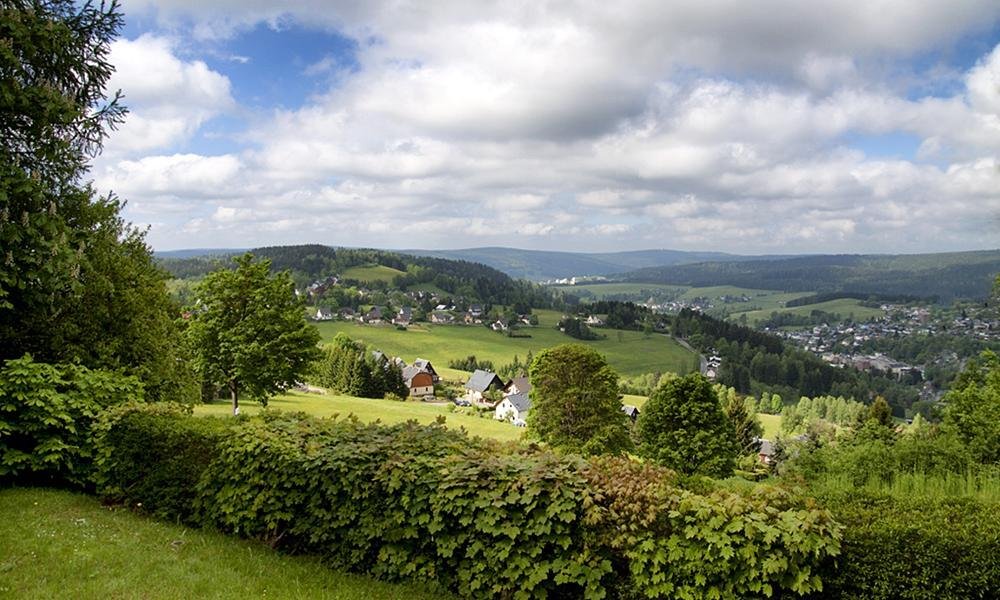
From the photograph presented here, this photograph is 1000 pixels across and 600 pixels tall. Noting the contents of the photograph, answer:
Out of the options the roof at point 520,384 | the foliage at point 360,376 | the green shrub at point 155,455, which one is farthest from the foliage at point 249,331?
the roof at point 520,384

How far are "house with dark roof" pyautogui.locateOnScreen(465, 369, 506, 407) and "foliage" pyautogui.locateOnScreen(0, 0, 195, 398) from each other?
278 ft

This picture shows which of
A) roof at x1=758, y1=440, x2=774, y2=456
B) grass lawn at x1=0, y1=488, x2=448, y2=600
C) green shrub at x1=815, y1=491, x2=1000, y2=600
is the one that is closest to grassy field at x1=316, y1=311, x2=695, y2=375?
roof at x1=758, y1=440, x2=774, y2=456

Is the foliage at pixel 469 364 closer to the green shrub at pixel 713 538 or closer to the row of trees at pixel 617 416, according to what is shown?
the row of trees at pixel 617 416

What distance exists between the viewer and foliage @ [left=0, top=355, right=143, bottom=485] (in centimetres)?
885

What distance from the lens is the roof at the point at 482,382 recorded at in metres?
100

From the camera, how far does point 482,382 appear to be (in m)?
101

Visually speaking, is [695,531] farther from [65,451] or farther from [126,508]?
[65,451]

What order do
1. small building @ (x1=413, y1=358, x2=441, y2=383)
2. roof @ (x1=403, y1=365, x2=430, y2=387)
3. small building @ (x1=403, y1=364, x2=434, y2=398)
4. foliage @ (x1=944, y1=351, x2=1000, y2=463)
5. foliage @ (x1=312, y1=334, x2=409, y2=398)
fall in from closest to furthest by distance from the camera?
foliage @ (x1=944, y1=351, x2=1000, y2=463) < foliage @ (x1=312, y1=334, x2=409, y2=398) < small building @ (x1=403, y1=364, x2=434, y2=398) < roof @ (x1=403, y1=365, x2=430, y2=387) < small building @ (x1=413, y1=358, x2=441, y2=383)

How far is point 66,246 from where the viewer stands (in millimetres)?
10742

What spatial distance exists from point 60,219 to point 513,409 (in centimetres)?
7399

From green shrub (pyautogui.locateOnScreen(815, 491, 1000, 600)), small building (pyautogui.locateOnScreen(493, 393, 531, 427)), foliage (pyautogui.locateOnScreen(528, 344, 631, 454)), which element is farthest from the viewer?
small building (pyautogui.locateOnScreen(493, 393, 531, 427))

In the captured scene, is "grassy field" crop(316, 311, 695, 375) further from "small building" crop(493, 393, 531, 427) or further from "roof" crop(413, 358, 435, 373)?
"small building" crop(493, 393, 531, 427)

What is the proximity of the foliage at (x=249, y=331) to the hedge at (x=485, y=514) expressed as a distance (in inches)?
916

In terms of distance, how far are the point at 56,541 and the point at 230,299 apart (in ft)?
85.0
